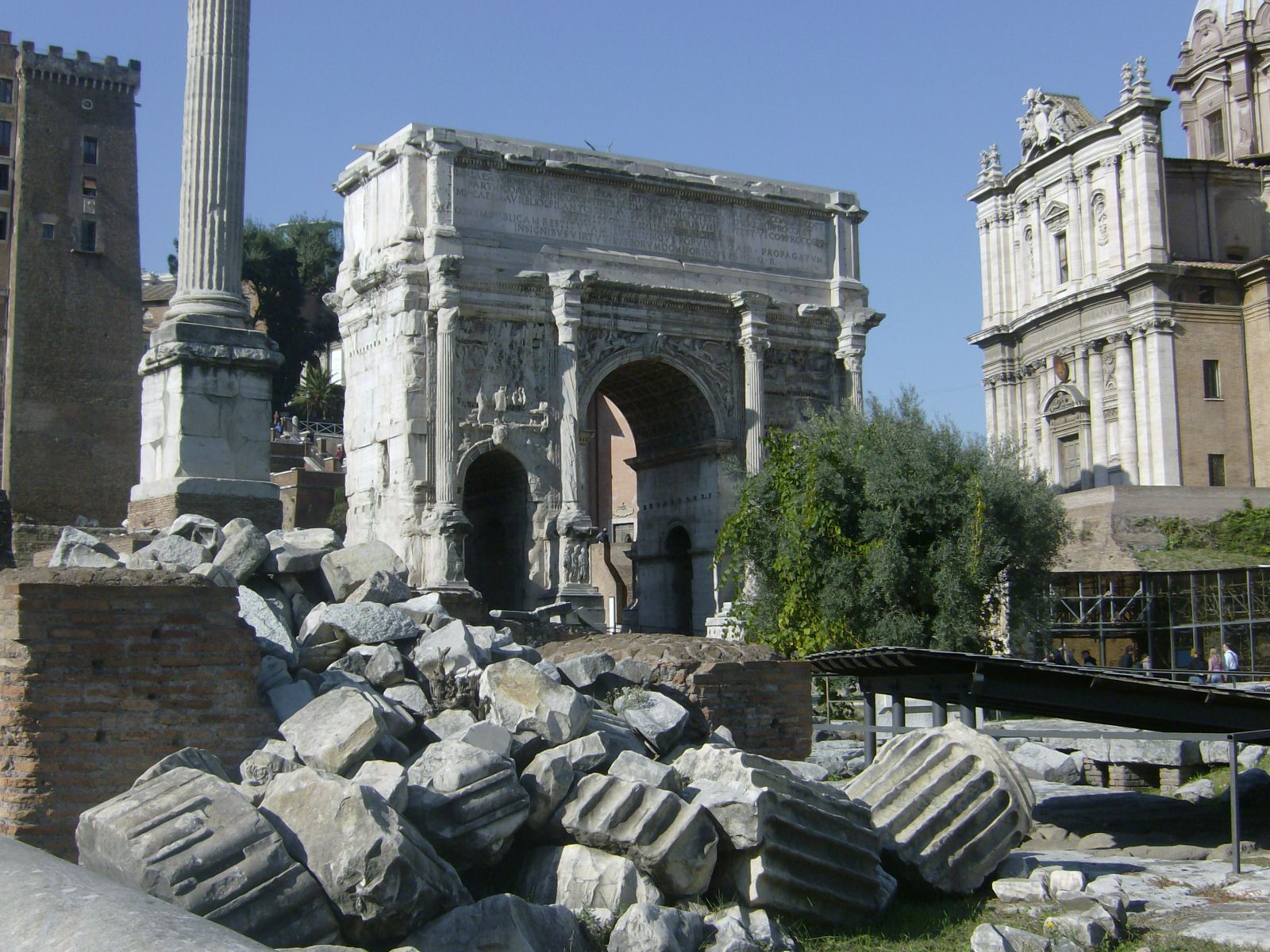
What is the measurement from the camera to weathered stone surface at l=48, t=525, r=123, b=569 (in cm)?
914

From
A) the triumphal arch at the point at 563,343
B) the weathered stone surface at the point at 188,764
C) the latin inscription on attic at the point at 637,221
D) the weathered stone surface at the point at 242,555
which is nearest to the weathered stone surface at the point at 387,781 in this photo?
the weathered stone surface at the point at 188,764

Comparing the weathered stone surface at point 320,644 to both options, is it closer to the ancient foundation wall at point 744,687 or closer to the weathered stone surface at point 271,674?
the weathered stone surface at point 271,674

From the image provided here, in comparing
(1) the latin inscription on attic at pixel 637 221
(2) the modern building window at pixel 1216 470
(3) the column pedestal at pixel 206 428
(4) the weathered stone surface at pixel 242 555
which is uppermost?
(1) the latin inscription on attic at pixel 637 221

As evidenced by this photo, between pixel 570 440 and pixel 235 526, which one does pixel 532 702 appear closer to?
pixel 235 526

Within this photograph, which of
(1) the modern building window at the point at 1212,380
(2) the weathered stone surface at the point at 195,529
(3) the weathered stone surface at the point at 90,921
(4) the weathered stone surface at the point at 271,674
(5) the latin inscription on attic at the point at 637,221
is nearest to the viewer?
(3) the weathered stone surface at the point at 90,921

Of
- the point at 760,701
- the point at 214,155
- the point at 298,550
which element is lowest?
the point at 760,701

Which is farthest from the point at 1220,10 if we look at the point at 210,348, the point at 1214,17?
the point at 210,348

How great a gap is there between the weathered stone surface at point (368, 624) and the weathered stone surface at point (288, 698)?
0.82m

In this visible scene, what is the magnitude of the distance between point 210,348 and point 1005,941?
25.7ft

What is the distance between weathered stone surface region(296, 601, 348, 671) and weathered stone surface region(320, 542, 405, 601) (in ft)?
3.37

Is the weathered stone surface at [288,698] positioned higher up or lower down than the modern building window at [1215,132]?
lower down

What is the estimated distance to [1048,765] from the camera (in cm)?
1427

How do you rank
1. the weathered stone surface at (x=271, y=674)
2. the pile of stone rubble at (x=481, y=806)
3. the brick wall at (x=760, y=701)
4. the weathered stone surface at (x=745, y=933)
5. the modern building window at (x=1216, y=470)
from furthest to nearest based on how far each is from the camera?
the modern building window at (x=1216, y=470)
the brick wall at (x=760, y=701)
the weathered stone surface at (x=271, y=674)
the weathered stone surface at (x=745, y=933)
the pile of stone rubble at (x=481, y=806)

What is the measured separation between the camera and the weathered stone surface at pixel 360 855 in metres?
5.78
